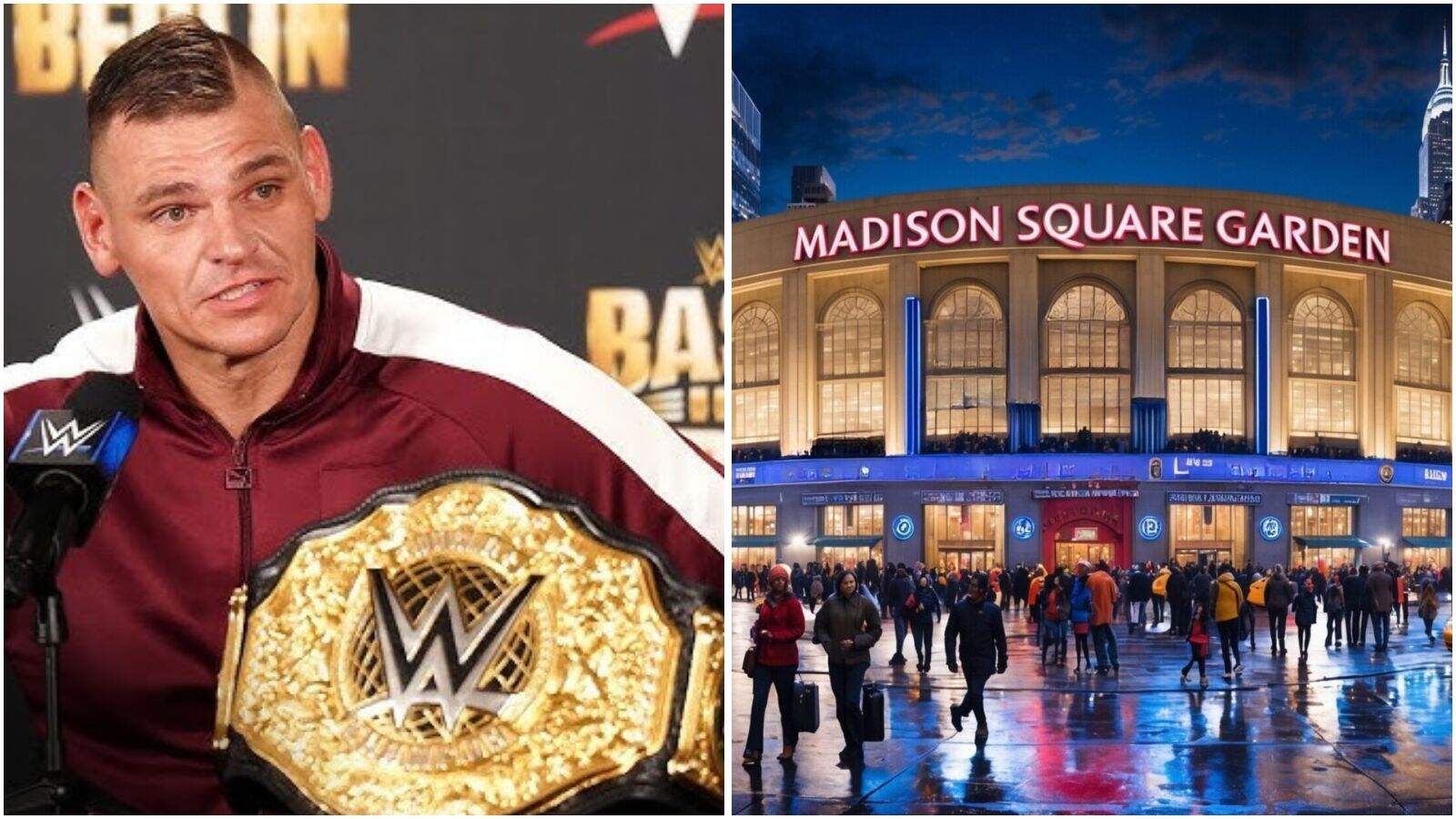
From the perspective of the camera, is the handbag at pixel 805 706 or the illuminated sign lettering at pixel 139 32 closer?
the illuminated sign lettering at pixel 139 32

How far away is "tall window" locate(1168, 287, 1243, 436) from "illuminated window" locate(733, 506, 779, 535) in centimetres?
155

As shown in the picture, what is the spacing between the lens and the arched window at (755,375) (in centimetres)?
482

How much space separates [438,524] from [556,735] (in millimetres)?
737

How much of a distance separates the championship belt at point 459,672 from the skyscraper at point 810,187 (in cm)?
168

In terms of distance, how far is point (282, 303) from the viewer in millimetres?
4277

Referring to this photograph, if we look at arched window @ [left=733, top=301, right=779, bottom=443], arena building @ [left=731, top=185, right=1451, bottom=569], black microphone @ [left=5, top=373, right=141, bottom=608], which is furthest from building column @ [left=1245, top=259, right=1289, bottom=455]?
black microphone @ [left=5, top=373, right=141, bottom=608]

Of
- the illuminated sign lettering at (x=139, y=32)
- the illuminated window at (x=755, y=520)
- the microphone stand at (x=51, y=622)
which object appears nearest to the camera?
the microphone stand at (x=51, y=622)

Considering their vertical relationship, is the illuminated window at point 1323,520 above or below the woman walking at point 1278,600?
above

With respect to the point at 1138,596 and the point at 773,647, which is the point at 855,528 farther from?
the point at 1138,596

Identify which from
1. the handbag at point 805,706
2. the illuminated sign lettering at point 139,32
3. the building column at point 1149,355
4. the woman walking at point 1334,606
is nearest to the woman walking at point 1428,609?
the woman walking at point 1334,606

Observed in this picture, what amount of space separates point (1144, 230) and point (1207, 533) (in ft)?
3.73

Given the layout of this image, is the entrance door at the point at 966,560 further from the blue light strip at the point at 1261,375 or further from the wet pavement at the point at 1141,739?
the blue light strip at the point at 1261,375

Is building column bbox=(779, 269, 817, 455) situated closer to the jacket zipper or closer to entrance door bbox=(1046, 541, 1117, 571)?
entrance door bbox=(1046, 541, 1117, 571)

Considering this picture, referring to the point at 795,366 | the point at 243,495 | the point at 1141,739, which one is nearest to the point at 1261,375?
the point at 1141,739
